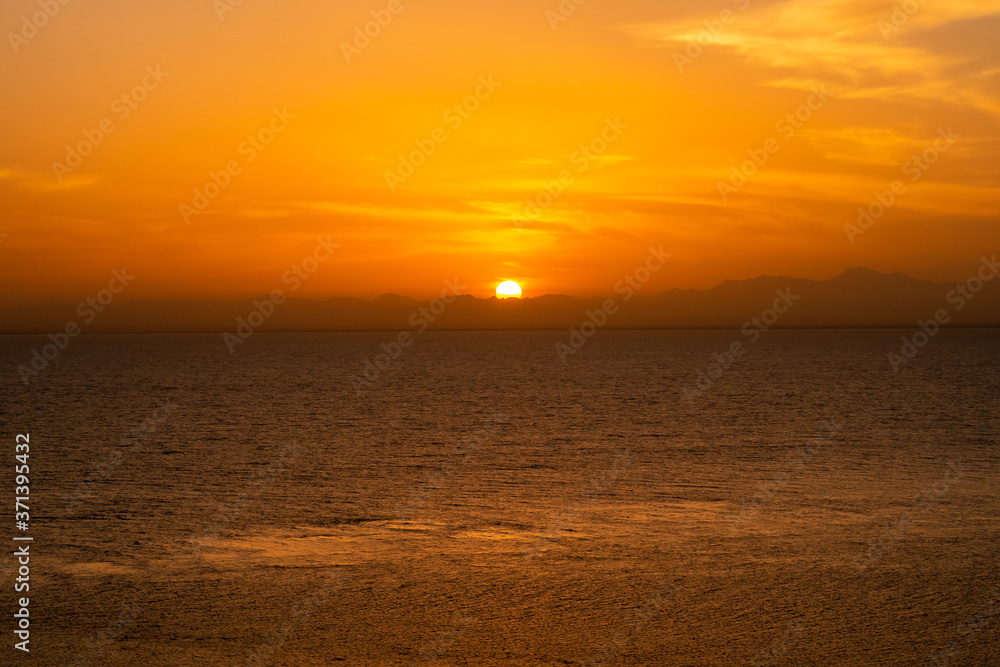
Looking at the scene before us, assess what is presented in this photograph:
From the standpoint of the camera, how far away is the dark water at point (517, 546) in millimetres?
12773

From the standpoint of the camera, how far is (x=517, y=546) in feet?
63.5

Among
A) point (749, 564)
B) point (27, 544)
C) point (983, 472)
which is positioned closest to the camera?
point (749, 564)

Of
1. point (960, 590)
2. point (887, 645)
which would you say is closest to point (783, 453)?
point (960, 590)

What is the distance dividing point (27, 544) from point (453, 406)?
56.5 m

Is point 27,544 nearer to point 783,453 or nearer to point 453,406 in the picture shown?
point 783,453

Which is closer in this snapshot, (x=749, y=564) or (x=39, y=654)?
(x=39, y=654)

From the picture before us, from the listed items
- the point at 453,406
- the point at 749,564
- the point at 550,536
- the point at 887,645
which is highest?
the point at 453,406

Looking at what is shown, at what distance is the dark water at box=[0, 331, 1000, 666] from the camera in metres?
12.8

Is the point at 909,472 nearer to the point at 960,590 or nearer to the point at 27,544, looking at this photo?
the point at 960,590

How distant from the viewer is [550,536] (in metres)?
20.4

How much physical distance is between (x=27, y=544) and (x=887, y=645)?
18280mm

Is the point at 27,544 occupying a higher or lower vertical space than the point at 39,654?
higher

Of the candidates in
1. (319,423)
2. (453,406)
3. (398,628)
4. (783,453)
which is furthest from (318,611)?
(453,406)

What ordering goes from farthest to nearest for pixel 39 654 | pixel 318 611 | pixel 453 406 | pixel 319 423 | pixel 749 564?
pixel 453 406 → pixel 319 423 → pixel 749 564 → pixel 318 611 → pixel 39 654
